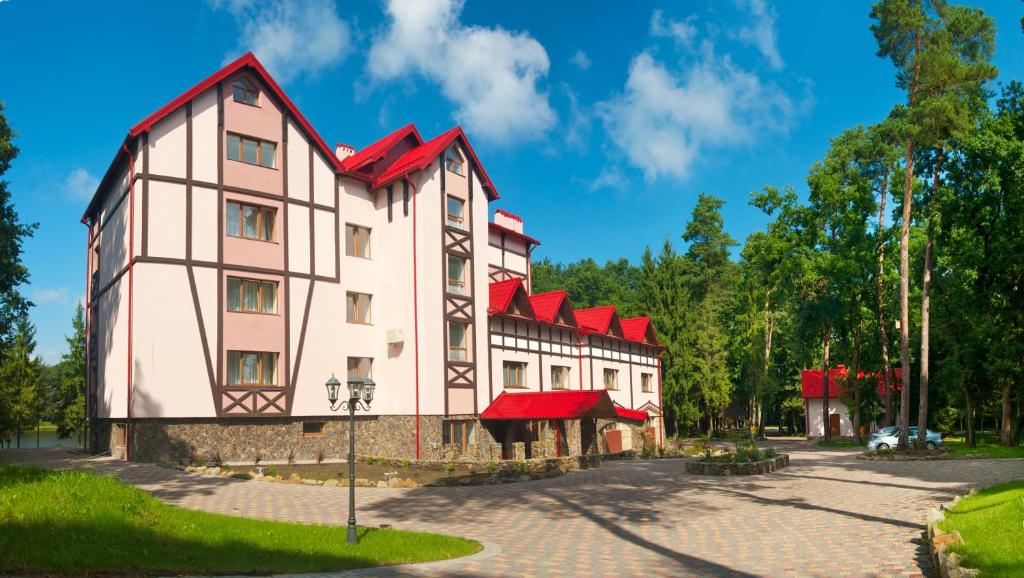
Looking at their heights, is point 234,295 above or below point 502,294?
below

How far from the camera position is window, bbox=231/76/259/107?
Result: 27.8 m

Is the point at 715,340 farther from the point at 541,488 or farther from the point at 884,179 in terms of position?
the point at 541,488

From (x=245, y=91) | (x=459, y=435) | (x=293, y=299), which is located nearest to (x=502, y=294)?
(x=459, y=435)

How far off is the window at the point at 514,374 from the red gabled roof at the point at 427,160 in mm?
7988

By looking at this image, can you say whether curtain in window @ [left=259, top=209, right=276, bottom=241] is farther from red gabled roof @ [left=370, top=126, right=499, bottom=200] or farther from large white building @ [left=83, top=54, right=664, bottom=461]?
red gabled roof @ [left=370, top=126, right=499, bottom=200]

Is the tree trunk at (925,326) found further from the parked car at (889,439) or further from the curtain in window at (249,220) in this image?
the curtain in window at (249,220)

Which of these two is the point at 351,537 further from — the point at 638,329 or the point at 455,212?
the point at 638,329

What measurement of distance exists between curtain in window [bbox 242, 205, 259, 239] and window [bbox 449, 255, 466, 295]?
27.3 feet

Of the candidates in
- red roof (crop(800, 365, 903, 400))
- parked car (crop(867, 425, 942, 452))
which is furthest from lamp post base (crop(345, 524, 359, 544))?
red roof (crop(800, 365, 903, 400))

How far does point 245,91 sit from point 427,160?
24.6ft

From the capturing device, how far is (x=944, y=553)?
10.2 m

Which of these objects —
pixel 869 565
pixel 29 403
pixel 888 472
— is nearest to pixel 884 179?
pixel 888 472

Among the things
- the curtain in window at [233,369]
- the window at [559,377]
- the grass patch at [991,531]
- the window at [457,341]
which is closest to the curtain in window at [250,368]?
the curtain in window at [233,369]

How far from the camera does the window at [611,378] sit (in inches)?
1670
